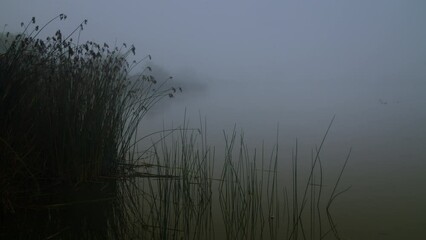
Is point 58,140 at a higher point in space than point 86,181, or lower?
higher

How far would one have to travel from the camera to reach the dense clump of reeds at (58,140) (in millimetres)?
1442

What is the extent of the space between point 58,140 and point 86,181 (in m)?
0.23

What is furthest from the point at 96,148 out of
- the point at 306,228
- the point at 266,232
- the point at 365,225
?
the point at 365,225

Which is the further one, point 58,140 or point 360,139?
point 360,139

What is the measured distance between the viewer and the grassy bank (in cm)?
145

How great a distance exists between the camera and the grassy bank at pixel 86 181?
4.76 feet

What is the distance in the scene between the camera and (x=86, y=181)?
1.77 meters

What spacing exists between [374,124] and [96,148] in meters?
2.98

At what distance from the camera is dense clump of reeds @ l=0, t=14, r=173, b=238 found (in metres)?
1.44

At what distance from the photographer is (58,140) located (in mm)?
1667

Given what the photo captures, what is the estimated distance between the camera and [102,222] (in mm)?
1566

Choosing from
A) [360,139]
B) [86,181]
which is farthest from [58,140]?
[360,139]

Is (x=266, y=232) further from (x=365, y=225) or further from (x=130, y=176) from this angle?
(x=130, y=176)

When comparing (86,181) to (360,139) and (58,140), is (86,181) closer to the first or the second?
(58,140)
